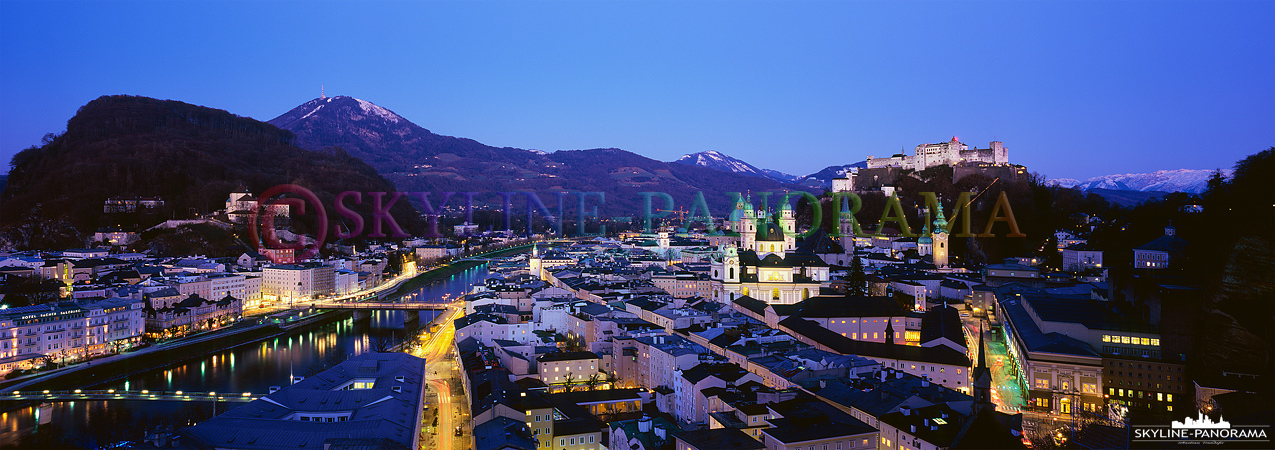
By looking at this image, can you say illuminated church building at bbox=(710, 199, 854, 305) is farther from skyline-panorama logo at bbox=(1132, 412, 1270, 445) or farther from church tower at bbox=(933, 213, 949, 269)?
skyline-panorama logo at bbox=(1132, 412, 1270, 445)

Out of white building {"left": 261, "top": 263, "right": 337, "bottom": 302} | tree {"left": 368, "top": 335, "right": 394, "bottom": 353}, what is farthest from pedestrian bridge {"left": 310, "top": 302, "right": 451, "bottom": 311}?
tree {"left": 368, "top": 335, "right": 394, "bottom": 353}

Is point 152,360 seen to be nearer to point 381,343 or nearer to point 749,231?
point 381,343

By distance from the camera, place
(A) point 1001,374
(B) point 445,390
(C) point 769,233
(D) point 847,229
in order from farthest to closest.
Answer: (D) point 847,229 < (C) point 769,233 < (A) point 1001,374 < (B) point 445,390

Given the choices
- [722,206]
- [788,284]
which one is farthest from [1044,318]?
[722,206]

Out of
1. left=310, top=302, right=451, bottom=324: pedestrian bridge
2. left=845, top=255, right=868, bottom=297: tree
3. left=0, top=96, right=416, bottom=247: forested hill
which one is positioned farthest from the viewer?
left=0, top=96, right=416, bottom=247: forested hill

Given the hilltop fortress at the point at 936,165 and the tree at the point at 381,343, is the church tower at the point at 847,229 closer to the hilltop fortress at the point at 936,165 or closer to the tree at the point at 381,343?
the hilltop fortress at the point at 936,165

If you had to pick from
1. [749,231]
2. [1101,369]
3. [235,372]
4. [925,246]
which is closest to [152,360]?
[235,372]
